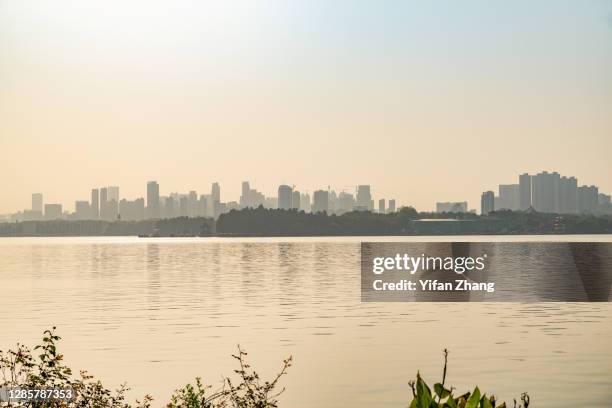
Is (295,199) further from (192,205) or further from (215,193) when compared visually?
(215,193)

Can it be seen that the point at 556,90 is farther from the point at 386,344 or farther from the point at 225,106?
the point at 386,344

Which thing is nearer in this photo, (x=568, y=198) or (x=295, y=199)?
(x=568, y=198)

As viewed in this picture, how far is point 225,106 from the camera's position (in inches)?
1519

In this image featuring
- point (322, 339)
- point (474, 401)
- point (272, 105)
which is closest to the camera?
point (474, 401)

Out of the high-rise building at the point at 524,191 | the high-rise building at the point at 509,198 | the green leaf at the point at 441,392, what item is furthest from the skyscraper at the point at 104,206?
the green leaf at the point at 441,392

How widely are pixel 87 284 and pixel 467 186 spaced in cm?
2769

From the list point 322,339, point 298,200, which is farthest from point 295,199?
point 322,339

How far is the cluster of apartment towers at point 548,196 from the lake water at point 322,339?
55.1 feet

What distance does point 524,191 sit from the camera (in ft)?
131

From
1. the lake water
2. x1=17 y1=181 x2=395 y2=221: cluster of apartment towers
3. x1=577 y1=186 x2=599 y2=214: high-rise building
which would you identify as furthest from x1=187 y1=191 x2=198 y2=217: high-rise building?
the lake water

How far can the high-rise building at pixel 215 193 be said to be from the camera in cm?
4793

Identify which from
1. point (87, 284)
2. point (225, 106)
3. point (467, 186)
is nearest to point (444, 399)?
point (87, 284)

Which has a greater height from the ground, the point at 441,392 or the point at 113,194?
the point at 113,194

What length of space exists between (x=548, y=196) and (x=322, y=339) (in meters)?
27.1
